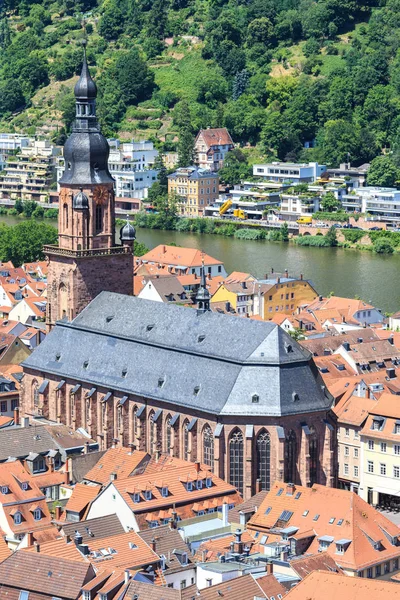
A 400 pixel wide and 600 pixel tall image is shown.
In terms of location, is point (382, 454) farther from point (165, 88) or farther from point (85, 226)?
point (165, 88)

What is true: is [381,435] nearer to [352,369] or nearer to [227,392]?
[227,392]

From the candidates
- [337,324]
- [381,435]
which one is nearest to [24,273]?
[337,324]

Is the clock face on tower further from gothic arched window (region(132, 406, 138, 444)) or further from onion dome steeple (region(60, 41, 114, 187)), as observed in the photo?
gothic arched window (region(132, 406, 138, 444))

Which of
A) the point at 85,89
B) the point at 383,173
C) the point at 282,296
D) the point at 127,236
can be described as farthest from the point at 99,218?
the point at 383,173

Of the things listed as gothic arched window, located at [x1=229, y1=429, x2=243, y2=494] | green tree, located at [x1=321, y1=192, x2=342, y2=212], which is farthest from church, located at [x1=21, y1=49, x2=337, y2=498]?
green tree, located at [x1=321, y1=192, x2=342, y2=212]

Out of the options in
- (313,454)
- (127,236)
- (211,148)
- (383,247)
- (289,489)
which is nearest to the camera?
(289,489)

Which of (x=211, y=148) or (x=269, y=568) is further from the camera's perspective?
(x=211, y=148)
